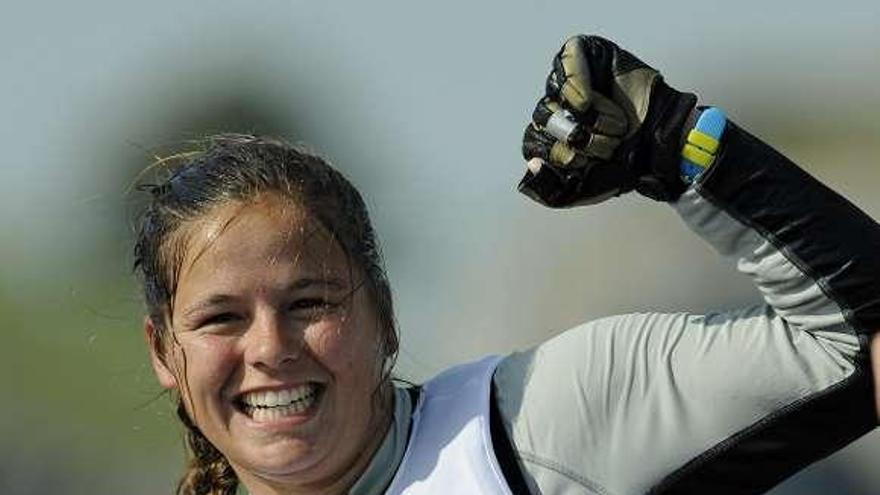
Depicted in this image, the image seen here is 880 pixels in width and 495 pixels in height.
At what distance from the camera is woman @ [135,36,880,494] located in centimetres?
221

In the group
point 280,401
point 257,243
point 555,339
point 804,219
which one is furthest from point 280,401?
point 804,219

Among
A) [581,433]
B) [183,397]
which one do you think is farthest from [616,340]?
[183,397]

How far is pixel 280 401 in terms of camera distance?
245 centimetres

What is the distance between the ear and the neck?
0.16 meters

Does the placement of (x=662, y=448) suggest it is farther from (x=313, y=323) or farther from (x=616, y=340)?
(x=313, y=323)

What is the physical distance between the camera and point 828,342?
2.21 m

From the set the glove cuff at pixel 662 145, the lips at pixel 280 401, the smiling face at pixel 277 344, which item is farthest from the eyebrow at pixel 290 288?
the glove cuff at pixel 662 145

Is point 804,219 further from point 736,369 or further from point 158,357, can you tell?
point 158,357

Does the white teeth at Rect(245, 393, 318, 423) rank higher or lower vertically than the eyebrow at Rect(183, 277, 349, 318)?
lower

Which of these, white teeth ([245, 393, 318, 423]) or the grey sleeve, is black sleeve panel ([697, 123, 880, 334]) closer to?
the grey sleeve

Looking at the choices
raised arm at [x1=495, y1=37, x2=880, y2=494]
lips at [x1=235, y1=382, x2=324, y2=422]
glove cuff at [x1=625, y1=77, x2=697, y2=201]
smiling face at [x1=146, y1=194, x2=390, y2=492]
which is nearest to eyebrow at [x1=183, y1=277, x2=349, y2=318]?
smiling face at [x1=146, y1=194, x2=390, y2=492]

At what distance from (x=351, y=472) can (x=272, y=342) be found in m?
0.23

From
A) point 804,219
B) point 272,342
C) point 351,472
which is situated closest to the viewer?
point 804,219

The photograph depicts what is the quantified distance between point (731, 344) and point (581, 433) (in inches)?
8.4
